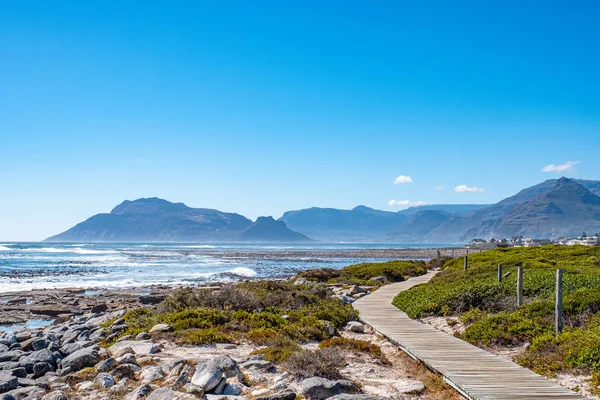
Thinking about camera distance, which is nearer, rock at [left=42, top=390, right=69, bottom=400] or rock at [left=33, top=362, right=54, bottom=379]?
rock at [left=42, top=390, right=69, bottom=400]

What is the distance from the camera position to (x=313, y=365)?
34.8 feet

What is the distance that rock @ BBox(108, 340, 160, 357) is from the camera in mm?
12508

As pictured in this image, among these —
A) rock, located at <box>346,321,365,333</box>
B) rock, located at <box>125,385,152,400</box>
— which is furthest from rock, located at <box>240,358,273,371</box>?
rock, located at <box>346,321,365,333</box>

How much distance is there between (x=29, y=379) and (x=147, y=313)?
6.84 metres

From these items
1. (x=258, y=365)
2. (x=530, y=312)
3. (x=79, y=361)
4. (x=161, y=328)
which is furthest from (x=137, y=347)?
(x=530, y=312)

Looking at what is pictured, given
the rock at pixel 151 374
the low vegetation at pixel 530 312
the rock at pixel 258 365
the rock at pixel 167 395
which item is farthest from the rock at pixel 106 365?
the low vegetation at pixel 530 312

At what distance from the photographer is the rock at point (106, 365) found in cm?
1122

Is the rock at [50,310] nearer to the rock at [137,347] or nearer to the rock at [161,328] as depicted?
the rock at [161,328]

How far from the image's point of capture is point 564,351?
37.8ft

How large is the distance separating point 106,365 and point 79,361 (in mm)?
869

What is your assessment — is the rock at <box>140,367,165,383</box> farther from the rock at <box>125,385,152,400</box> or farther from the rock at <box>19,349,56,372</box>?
the rock at <box>19,349,56,372</box>

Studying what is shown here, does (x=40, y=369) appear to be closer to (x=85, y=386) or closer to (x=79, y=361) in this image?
(x=79, y=361)

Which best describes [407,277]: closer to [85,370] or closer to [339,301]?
[339,301]

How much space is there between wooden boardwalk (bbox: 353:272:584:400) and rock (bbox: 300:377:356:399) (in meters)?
2.06
